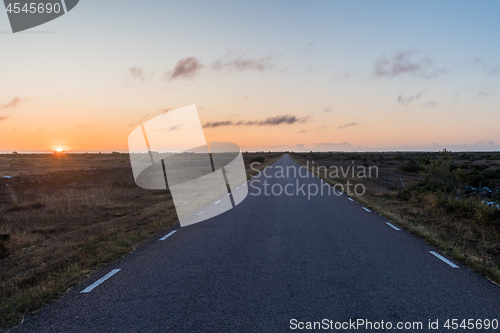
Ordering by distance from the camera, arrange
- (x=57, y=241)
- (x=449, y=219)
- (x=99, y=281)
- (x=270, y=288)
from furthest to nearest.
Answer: (x=449, y=219), (x=57, y=241), (x=99, y=281), (x=270, y=288)

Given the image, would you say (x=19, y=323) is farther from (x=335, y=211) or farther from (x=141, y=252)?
(x=335, y=211)

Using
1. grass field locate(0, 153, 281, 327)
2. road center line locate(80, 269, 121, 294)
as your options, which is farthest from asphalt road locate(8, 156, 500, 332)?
grass field locate(0, 153, 281, 327)

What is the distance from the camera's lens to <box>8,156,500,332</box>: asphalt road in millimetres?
4055

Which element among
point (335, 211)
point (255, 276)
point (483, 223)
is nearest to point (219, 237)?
point (255, 276)

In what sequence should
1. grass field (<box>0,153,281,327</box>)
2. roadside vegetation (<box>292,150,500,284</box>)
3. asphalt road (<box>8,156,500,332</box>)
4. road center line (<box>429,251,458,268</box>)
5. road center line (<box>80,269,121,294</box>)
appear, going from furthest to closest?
roadside vegetation (<box>292,150,500,284</box>)
road center line (<box>429,251,458,268</box>)
grass field (<box>0,153,281,327</box>)
road center line (<box>80,269,121,294</box>)
asphalt road (<box>8,156,500,332</box>)

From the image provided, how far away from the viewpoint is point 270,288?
503 centimetres

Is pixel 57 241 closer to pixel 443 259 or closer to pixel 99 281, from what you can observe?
pixel 99 281

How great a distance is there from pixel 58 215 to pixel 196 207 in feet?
20.8

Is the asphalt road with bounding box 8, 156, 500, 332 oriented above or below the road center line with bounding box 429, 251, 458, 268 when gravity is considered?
above

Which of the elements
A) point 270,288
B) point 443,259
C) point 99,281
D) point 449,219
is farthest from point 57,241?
point 449,219

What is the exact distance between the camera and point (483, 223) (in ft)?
36.4

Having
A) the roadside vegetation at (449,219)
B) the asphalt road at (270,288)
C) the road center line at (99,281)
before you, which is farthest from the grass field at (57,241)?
the roadside vegetation at (449,219)

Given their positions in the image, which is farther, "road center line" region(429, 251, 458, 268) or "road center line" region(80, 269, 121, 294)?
"road center line" region(429, 251, 458, 268)

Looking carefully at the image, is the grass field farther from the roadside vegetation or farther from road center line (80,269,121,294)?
the roadside vegetation
